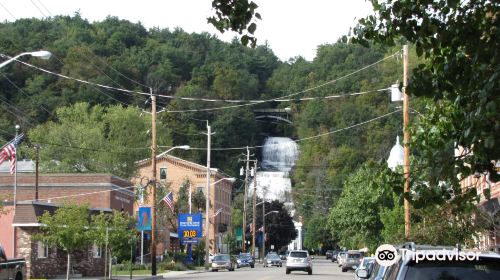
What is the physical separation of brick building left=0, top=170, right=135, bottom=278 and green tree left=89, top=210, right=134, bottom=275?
1369mm

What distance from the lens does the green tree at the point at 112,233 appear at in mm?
39594

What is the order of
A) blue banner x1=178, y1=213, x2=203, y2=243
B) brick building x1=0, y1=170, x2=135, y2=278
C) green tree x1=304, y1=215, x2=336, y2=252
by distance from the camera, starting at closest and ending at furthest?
brick building x1=0, y1=170, x2=135, y2=278, blue banner x1=178, y1=213, x2=203, y2=243, green tree x1=304, y1=215, x2=336, y2=252

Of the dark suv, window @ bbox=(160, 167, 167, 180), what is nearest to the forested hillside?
window @ bbox=(160, 167, 167, 180)

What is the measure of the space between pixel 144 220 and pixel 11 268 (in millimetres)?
24471

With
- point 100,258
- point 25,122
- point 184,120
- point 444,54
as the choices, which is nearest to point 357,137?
point 184,120

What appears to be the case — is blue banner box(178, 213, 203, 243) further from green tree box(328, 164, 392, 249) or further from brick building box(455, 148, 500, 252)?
brick building box(455, 148, 500, 252)

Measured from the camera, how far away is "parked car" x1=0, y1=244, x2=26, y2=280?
23656mm

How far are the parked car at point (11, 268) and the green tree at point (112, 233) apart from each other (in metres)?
12.7

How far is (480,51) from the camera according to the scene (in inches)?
371

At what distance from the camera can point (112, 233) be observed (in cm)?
4044

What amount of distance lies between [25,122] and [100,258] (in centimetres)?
4474

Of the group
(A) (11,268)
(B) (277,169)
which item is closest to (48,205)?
(A) (11,268)

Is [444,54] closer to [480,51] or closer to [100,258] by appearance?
[480,51]

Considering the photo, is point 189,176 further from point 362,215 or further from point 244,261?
point 362,215
